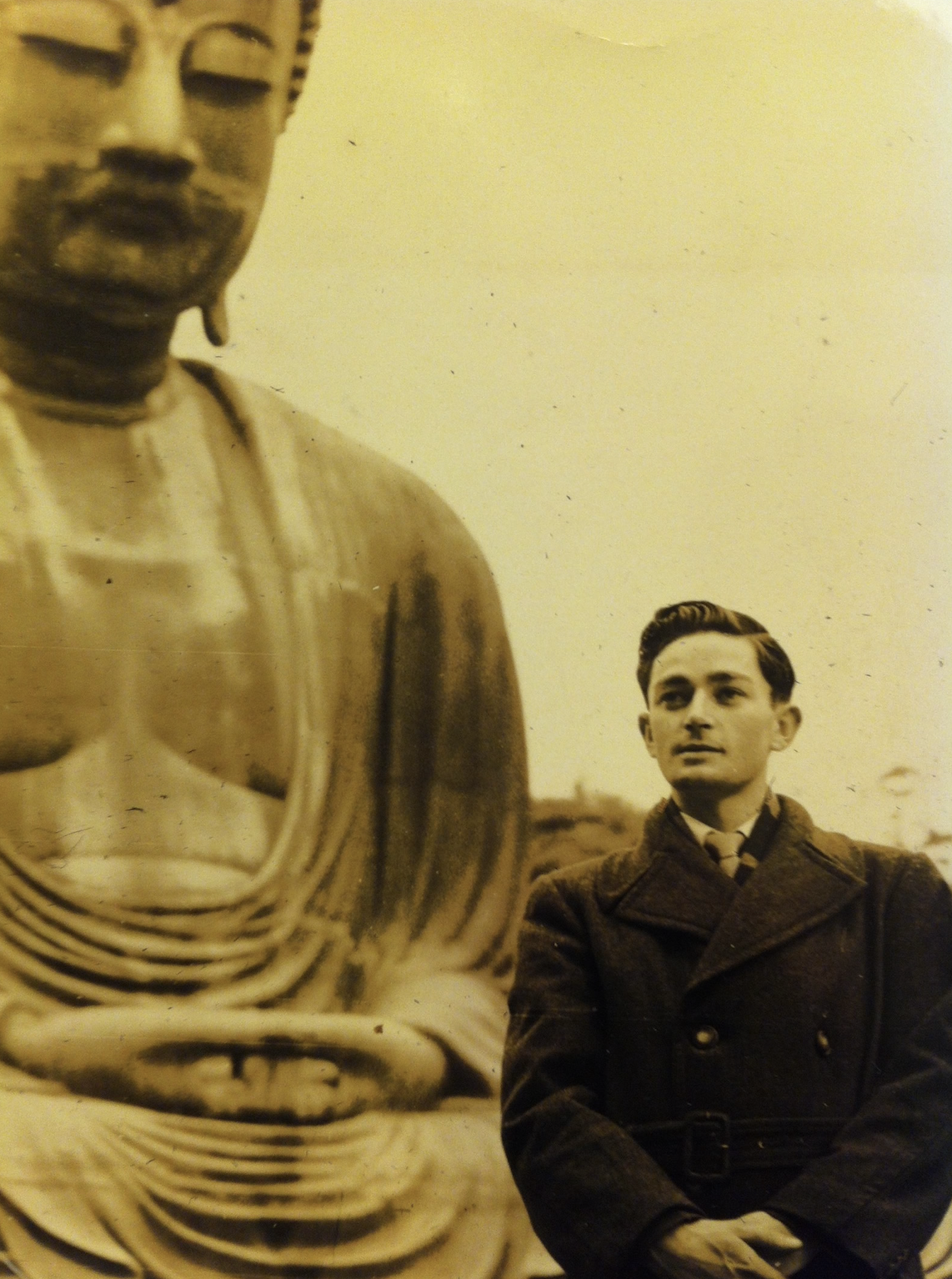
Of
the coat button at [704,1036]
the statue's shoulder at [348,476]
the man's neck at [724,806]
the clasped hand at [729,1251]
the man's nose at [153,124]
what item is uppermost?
the man's nose at [153,124]

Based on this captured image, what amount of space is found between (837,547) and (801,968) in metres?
0.80

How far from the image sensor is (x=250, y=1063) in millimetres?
2330

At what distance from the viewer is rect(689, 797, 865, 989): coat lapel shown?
88.5 inches

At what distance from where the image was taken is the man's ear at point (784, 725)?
239cm

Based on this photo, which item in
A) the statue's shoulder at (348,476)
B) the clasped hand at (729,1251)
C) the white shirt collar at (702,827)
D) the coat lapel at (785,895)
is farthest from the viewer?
the statue's shoulder at (348,476)

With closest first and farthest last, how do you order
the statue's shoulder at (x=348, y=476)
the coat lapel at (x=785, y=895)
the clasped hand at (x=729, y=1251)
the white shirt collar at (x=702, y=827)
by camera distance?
the clasped hand at (x=729, y=1251) → the coat lapel at (x=785, y=895) → the white shirt collar at (x=702, y=827) → the statue's shoulder at (x=348, y=476)

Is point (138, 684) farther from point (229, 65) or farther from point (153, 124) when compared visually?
point (229, 65)

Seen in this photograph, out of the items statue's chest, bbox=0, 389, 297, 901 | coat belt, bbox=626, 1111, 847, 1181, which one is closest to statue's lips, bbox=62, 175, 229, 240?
statue's chest, bbox=0, 389, 297, 901

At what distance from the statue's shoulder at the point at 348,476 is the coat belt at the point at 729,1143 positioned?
1.09 meters

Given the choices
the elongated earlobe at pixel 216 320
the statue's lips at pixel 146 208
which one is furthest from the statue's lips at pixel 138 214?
the elongated earlobe at pixel 216 320

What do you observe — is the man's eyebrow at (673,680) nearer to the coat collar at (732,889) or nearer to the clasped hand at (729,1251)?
the coat collar at (732,889)

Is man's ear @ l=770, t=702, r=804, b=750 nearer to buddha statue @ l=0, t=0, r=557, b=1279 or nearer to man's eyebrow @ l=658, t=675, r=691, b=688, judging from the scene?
man's eyebrow @ l=658, t=675, r=691, b=688

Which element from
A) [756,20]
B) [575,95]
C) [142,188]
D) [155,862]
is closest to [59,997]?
[155,862]

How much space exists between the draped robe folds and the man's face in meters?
0.28
